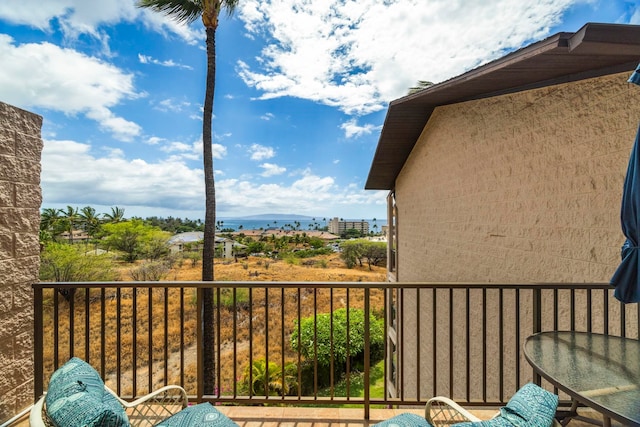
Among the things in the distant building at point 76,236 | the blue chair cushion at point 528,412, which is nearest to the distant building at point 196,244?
the distant building at point 76,236

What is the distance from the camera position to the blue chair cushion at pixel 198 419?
61.1 inches

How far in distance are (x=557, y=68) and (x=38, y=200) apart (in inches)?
181

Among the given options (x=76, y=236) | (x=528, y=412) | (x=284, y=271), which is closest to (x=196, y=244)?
(x=284, y=271)

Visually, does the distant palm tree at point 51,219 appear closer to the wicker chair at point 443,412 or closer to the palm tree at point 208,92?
the palm tree at point 208,92

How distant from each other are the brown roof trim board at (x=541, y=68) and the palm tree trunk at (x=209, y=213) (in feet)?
14.3

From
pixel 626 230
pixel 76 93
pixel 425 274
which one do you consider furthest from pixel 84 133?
pixel 626 230

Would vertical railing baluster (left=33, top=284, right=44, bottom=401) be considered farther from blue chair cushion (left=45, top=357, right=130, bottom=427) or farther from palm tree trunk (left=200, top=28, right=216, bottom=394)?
palm tree trunk (left=200, top=28, right=216, bottom=394)

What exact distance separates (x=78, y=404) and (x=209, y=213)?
20.3ft

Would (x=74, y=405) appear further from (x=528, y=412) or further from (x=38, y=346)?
(x=38, y=346)

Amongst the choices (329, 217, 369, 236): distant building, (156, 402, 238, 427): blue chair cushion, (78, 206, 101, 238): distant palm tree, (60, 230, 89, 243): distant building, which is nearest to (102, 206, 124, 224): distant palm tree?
(78, 206, 101, 238): distant palm tree

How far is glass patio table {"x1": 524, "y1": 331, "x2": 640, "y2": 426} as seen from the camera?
3.84ft

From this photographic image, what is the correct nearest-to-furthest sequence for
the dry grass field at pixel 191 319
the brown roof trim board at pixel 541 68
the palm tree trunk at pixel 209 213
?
the brown roof trim board at pixel 541 68, the palm tree trunk at pixel 209 213, the dry grass field at pixel 191 319

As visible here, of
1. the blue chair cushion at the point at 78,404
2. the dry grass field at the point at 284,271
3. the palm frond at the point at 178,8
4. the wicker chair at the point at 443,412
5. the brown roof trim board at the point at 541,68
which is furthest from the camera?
the dry grass field at the point at 284,271

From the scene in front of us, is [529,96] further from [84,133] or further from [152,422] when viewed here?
[84,133]
